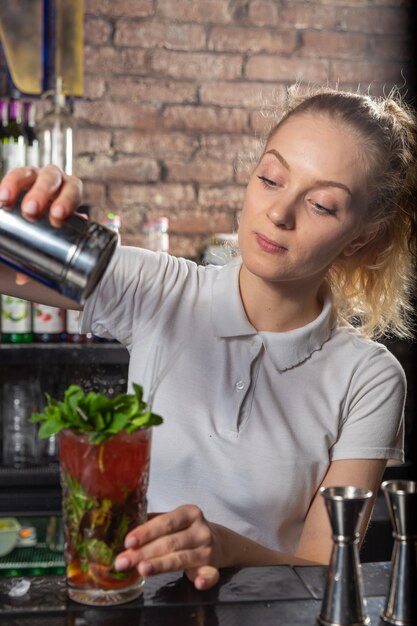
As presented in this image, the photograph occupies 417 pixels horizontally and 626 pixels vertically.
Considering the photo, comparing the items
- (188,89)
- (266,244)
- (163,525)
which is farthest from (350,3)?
(163,525)

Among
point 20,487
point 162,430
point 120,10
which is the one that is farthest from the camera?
point 120,10

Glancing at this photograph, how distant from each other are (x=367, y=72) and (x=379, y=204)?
169 cm

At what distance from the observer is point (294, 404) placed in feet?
4.61

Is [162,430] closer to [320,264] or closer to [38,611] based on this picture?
[320,264]

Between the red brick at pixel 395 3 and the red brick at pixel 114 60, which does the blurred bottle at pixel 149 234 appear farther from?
the red brick at pixel 395 3

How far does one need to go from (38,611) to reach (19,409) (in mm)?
1727

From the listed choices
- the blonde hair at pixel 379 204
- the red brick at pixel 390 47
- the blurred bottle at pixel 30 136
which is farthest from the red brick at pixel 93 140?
the blonde hair at pixel 379 204

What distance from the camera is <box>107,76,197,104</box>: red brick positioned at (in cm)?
A: 284

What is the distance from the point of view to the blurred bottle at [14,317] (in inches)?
99.3

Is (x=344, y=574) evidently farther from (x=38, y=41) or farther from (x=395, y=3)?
(x=395, y=3)

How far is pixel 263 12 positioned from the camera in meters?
2.93

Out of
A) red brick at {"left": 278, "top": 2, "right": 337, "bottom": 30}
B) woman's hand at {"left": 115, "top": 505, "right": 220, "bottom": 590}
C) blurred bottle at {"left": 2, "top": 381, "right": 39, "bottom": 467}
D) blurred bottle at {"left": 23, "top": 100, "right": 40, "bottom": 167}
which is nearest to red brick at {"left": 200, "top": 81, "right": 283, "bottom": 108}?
red brick at {"left": 278, "top": 2, "right": 337, "bottom": 30}

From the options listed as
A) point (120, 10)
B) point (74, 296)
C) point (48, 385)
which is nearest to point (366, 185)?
point (74, 296)

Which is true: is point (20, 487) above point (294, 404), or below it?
below
